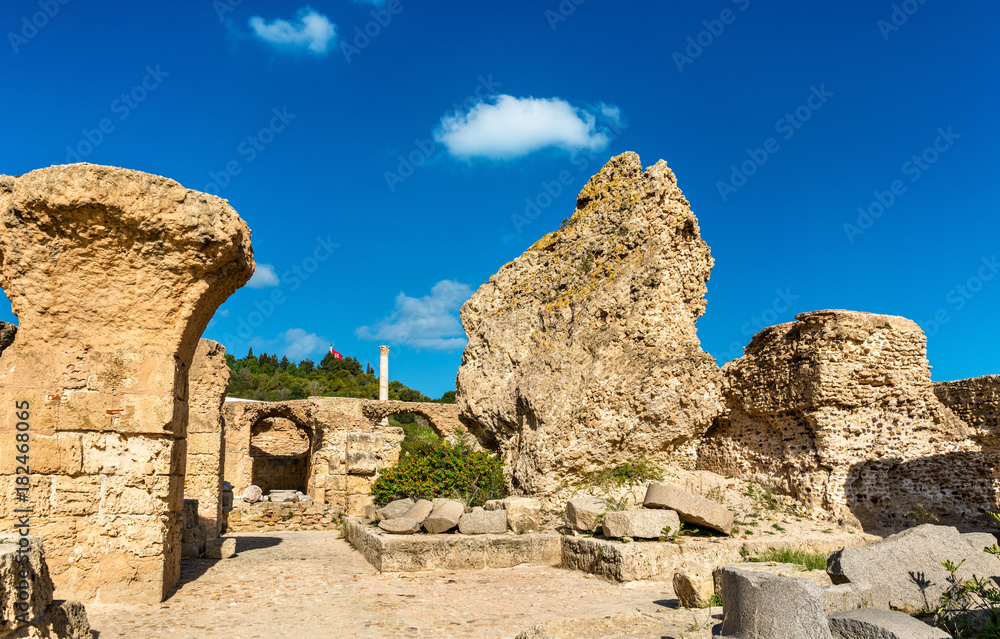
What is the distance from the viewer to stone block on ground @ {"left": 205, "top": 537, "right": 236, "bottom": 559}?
7.58 metres

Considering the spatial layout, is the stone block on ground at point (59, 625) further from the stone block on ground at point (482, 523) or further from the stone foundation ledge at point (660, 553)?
the stone foundation ledge at point (660, 553)

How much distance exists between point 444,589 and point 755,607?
3.42m

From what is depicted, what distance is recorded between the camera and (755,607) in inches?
139

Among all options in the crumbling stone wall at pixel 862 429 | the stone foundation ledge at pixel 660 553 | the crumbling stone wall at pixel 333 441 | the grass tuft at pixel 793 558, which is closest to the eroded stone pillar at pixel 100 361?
the stone foundation ledge at pixel 660 553

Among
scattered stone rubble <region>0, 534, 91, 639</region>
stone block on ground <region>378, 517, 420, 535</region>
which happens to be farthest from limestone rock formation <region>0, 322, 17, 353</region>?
stone block on ground <region>378, 517, 420, 535</region>

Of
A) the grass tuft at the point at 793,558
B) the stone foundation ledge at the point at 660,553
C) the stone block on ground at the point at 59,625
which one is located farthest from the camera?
the stone foundation ledge at the point at 660,553

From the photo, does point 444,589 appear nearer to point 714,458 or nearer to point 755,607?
point 755,607

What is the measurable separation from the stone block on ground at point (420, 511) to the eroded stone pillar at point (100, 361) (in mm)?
2815

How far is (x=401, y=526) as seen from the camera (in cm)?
774

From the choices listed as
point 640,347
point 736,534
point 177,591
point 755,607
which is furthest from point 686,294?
point 177,591

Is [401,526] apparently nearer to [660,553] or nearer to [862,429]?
[660,553]

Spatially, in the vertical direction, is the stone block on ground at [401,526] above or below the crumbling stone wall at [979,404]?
below

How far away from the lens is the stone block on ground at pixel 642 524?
22.4 feet

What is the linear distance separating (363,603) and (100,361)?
305cm
